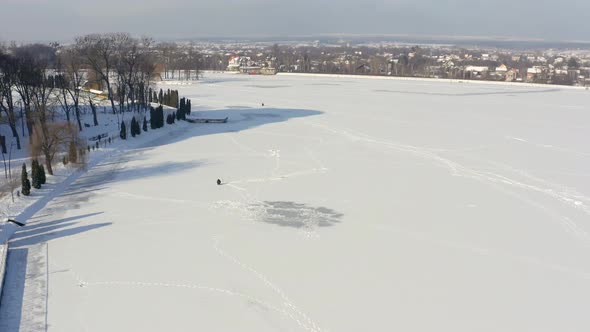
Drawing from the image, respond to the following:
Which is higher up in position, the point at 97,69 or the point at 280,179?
the point at 97,69

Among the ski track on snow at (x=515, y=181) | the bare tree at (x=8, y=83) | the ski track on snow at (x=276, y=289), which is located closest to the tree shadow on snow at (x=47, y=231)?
the ski track on snow at (x=276, y=289)

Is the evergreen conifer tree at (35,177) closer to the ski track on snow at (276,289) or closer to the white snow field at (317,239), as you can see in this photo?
the white snow field at (317,239)

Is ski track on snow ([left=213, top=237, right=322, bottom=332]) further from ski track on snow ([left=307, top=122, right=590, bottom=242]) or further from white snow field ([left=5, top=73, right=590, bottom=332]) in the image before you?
ski track on snow ([left=307, top=122, right=590, bottom=242])

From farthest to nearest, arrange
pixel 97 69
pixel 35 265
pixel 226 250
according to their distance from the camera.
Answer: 1. pixel 97 69
2. pixel 226 250
3. pixel 35 265

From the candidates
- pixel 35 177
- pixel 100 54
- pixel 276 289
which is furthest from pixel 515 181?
pixel 100 54

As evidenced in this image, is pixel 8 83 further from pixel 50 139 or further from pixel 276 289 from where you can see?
pixel 276 289

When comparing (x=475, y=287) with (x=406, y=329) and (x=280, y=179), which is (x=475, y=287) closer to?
(x=406, y=329)

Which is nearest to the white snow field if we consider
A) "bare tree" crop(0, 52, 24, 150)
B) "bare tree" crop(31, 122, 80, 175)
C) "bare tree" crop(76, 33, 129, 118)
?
"bare tree" crop(31, 122, 80, 175)

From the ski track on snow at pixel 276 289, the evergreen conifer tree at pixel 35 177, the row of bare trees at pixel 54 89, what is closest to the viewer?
the ski track on snow at pixel 276 289

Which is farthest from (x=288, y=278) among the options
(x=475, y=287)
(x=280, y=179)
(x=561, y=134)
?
(x=561, y=134)
